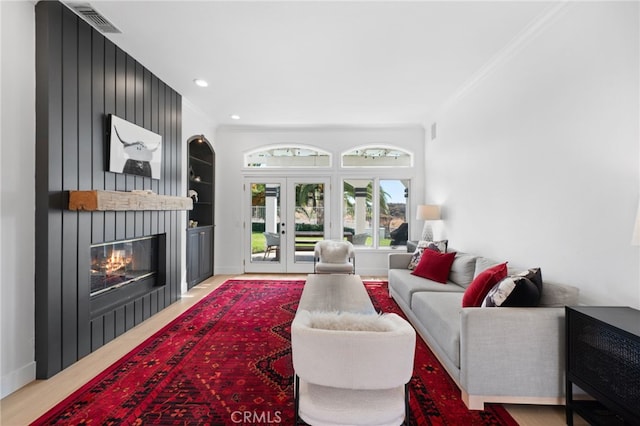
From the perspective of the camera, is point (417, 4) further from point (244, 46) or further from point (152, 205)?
point (152, 205)

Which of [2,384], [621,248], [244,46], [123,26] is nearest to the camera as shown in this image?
[621,248]

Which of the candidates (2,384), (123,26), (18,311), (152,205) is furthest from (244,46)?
(2,384)

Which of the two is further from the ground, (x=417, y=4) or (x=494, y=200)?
(x=417, y=4)

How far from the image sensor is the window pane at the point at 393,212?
5898mm

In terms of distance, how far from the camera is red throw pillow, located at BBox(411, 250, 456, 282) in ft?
11.7

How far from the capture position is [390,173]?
5.86 metres

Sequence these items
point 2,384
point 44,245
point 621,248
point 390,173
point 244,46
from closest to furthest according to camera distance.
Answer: point 621,248 < point 2,384 < point 44,245 < point 244,46 < point 390,173

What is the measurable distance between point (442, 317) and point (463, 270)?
3.99 ft

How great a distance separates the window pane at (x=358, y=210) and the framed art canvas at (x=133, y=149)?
136 inches

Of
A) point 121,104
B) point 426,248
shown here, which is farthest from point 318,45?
point 426,248

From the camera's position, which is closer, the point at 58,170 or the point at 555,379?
the point at 555,379

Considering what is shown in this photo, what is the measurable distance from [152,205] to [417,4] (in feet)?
10.7

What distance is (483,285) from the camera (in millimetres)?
2344

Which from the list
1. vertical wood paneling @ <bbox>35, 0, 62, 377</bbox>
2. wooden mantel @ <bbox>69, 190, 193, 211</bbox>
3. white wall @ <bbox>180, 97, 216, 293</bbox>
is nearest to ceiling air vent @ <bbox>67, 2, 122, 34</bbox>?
vertical wood paneling @ <bbox>35, 0, 62, 377</bbox>
